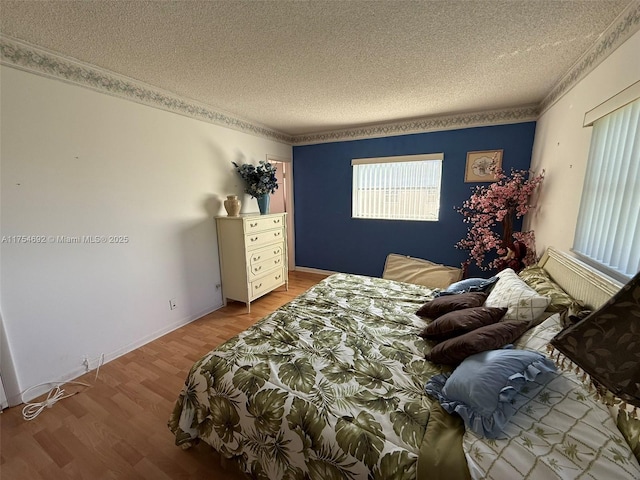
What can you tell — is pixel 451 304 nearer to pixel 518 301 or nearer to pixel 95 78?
pixel 518 301

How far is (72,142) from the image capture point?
74.5 inches

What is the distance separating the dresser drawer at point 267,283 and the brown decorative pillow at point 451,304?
82.0 inches

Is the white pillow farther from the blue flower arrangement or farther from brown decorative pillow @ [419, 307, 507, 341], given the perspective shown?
the blue flower arrangement

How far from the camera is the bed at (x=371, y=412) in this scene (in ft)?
2.58

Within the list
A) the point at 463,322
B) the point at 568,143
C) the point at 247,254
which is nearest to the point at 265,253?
the point at 247,254

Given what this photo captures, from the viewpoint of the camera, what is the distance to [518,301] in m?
1.42

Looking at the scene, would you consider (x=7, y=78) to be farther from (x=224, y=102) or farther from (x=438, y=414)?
(x=438, y=414)

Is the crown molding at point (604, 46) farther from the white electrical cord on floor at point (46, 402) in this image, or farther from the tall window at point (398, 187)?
the white electrical cord on floor at point (46, 402)

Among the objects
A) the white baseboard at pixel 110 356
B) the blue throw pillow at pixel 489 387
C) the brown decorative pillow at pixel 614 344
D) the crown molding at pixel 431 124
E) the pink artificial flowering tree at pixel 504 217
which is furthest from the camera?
the crown molding at pixel 431 124

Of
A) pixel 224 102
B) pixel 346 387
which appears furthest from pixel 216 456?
pixel 224 102

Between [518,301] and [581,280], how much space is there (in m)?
0.44

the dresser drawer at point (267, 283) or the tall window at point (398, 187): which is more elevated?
the tall window at point (398, 187)

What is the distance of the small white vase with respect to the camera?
3010 millimetres

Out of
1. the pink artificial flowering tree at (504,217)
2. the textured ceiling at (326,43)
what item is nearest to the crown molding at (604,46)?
the textured ceiling at (326,43)
